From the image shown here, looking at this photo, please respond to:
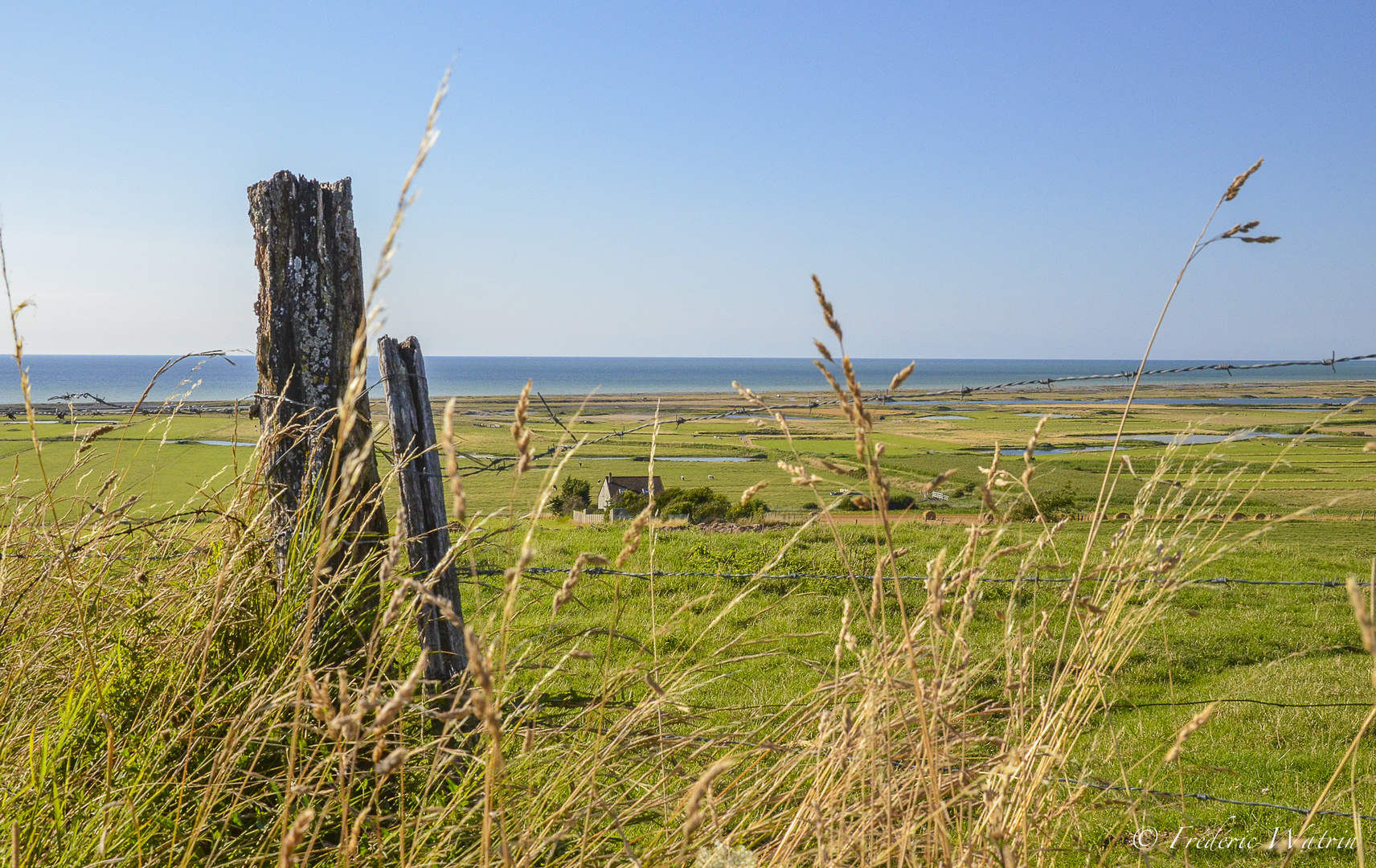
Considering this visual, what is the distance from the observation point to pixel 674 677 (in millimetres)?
1891

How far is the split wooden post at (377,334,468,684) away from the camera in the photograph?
Answer: 2641mm

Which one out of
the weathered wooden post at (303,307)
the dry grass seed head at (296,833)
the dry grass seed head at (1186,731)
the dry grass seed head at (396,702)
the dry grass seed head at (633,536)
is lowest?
the dry grass seed head at (1186,731)

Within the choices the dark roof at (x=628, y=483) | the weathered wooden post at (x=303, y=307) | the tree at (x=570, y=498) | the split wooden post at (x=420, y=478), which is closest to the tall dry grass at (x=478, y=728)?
the split wooden post at (x=420, y=478)

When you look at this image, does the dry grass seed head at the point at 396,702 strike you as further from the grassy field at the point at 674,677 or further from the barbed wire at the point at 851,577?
the barbed wire at the point at 851,577

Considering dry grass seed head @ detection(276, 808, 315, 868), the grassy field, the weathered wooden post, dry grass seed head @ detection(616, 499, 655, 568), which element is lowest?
the grassy field

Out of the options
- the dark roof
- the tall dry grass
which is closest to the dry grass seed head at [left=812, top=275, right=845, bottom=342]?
the tall dry grass

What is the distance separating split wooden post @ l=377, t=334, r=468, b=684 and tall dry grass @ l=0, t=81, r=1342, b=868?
0.46ft

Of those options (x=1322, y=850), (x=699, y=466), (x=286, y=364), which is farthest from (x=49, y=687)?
(x=699, y=466)

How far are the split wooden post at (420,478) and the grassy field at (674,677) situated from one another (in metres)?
0.15

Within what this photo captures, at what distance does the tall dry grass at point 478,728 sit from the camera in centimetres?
122

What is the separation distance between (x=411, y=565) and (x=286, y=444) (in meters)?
0.64

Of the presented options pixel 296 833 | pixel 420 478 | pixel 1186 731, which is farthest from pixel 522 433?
pixel 420 478

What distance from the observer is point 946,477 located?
4.42ft

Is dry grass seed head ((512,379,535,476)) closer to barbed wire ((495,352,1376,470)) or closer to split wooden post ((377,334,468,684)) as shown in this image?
barbed wire ((495,352,1376,470))
